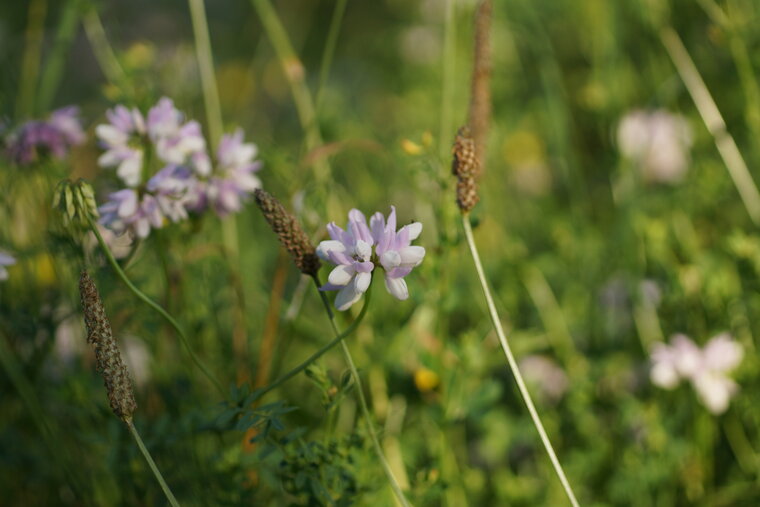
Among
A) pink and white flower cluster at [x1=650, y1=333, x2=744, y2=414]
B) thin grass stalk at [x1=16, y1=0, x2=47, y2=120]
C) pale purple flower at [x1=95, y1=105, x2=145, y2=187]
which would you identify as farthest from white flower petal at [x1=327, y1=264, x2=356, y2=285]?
thin grass stalk at [x1=16, y1=0, x2=47, y2=120]

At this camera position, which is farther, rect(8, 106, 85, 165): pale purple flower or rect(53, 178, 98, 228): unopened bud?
rect(8, 106, 85, 165): pale purple flower

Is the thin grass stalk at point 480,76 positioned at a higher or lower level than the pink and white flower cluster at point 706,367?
higher

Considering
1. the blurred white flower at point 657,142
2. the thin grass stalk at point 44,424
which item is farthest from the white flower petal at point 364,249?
the blurred white flower at point 657,142

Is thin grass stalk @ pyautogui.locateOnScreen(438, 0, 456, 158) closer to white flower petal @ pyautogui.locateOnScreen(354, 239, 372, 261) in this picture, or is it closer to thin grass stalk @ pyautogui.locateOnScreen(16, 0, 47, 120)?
white flower petal @ pyautogui.locateOnScreen(354, 239, 372, 261)

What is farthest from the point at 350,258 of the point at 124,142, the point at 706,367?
the point at 706,367

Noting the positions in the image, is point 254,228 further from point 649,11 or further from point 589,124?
point 649,11

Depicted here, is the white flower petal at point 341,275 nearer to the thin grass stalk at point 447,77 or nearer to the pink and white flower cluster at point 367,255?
the pink and white flower cluster at point 367,255

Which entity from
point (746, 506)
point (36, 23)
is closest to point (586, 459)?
point (746, 506)
